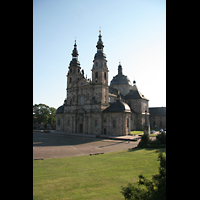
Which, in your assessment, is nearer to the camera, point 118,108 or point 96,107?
point 118,108

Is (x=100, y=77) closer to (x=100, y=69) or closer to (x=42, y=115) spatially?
(x=100, y=69)

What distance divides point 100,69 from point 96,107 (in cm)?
1071

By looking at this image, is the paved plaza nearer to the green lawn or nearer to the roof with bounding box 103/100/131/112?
the green lawn

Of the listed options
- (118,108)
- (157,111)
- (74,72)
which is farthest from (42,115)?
(157,111)

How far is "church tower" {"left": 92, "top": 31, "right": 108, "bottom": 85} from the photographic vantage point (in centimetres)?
4606

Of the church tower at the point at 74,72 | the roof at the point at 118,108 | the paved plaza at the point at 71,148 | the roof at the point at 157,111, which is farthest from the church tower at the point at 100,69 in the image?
the roof at the point at 157,111

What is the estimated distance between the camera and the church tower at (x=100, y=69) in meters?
46.1

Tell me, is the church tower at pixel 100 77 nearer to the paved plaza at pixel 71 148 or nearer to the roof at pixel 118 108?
the roof at pixel 118 108

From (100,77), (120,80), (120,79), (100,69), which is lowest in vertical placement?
(100,77)

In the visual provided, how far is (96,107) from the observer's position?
4506 centimetres

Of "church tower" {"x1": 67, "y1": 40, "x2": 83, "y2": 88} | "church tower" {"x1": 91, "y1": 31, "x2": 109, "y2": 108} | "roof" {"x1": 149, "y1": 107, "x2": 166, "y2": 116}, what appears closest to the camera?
"church tower" {"x1": 91, "y1": 31, "x2": 109, "y2": 108}

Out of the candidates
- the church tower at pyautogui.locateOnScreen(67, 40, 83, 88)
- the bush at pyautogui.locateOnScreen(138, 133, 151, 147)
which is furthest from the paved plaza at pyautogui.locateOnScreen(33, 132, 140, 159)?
the church tower at pyautogui.locateOnScreen(67, 40, 83, 88)
